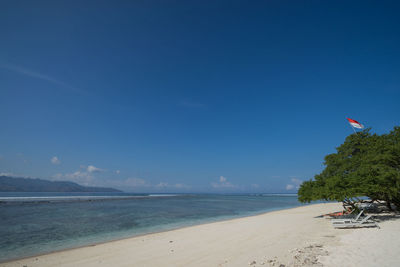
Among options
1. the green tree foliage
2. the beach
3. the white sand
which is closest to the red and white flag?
the green tree foliage

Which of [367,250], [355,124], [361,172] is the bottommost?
[367,250]

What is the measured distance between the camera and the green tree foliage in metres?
13.7

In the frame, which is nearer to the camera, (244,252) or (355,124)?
(244,252)

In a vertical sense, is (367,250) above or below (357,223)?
Result: below

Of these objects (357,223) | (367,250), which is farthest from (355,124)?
(367,250)

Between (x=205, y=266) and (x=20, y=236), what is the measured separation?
16022 mm

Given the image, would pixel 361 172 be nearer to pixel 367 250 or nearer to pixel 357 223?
pixel 357 223

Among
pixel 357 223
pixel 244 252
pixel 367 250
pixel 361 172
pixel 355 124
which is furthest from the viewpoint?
pixel 355 124

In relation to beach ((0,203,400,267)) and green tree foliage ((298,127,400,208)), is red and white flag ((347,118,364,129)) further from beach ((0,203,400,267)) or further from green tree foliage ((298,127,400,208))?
beach ((0,203,400,267))

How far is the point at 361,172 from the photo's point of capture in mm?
14680

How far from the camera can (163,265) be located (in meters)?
8.33

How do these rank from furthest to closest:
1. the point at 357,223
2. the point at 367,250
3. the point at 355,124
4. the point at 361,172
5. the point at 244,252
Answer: the point at 355,124, the point at 361,172, the point at 357,223, the point at 244,252, the point at 367,250

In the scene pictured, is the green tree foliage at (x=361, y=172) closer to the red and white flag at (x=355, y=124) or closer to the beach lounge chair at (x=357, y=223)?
the red and white flag at (x=355, y=124)

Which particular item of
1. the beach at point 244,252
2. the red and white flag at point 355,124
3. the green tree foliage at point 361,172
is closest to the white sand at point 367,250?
the beach at point 244,252
